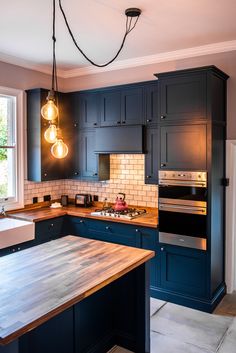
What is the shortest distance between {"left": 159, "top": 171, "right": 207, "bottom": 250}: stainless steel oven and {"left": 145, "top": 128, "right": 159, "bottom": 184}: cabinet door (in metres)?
0.34

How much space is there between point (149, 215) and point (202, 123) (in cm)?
137

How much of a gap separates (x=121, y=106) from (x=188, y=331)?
2732mm

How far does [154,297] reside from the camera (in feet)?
13.2

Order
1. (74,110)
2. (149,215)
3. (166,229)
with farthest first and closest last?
1. (74,110)
2. (149,215)
3. (166,229)

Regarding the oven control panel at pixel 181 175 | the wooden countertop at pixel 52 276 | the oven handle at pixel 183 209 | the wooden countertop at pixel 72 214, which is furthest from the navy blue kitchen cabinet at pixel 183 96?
the wooden countertop at pixel 52 276

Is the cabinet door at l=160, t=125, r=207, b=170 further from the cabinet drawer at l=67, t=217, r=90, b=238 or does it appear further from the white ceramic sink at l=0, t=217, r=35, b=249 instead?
the white ceramic sink at l=0, t=217, r=35, b=249

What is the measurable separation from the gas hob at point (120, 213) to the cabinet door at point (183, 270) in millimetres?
574

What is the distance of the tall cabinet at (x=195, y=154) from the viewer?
3551 mm

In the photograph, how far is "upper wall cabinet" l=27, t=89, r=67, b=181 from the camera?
4602 mm

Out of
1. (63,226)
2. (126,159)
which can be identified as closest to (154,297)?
(63,226)

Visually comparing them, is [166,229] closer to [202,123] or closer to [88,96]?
[202,123]

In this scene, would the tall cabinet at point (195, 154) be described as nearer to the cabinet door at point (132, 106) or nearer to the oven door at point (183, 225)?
the oven door at point (183, 225)

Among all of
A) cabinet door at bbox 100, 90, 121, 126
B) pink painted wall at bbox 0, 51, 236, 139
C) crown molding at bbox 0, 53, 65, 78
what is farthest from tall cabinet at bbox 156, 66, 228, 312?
crown molding at bbox 0, 53, 65, 78

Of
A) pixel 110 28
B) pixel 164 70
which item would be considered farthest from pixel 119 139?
pixel 110 28
